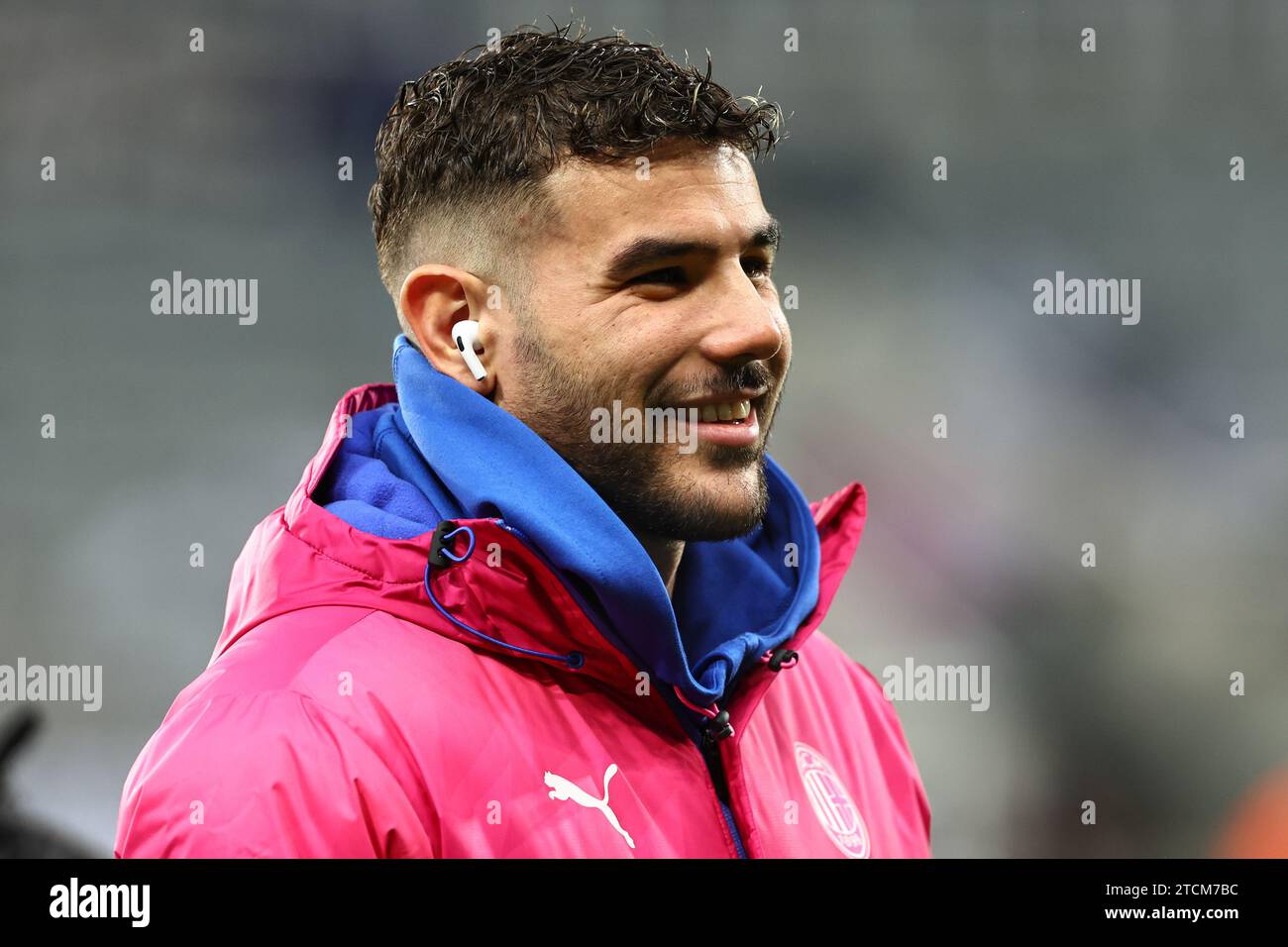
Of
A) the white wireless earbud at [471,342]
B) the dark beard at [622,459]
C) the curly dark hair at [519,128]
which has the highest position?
the curly dark hair at [519,128]

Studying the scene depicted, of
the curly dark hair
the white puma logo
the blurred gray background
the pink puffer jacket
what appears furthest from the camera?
the blurred gray background

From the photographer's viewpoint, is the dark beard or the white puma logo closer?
the white puma logo

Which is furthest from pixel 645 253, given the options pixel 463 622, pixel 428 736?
pixel 428 736

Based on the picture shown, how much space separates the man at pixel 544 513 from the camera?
1.19 meters

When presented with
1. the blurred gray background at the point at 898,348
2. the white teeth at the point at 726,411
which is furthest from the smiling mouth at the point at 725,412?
the blurred gray background at the point at 898,348

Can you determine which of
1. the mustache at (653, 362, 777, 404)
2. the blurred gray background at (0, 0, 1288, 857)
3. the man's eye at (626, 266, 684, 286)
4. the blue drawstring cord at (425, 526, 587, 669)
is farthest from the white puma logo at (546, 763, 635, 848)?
the blurred gray background at (0, 0, 1288, 857)

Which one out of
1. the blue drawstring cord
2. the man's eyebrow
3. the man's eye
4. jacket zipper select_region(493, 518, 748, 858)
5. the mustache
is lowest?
jacket zipper select_region(493, 518, 748, 858)

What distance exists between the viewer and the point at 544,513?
50.5 inches

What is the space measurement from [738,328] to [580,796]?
0.50m

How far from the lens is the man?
3.92 ft

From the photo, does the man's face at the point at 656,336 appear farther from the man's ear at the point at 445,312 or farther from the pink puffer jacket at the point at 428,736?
the pink puffer jacket at the point at 428,736

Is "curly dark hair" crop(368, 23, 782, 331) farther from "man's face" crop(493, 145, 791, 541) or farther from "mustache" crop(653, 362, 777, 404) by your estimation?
"mustache" crop(653, 362, 777, 404)

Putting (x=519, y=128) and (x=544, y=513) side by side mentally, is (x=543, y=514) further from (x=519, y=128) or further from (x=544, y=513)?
(x=519, y=128)
